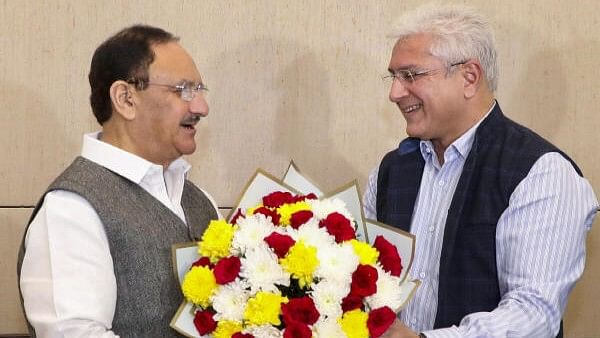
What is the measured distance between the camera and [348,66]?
11.3ft

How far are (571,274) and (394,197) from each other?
0.60 m

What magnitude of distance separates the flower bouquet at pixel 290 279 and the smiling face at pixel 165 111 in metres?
0.38

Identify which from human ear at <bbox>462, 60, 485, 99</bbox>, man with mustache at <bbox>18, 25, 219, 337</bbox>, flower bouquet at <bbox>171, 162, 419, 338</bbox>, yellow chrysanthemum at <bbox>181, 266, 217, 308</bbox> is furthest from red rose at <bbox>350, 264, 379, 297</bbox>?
human ear at <bbox>462, 60, 485, 99</bbox>

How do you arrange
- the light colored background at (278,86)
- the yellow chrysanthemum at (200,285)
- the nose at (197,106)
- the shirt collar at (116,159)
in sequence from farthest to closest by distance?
the light colored background at (278,86), the nose at (197,106), the shirt collar at (116,159), the yellow chrysanthemum at (200,285)

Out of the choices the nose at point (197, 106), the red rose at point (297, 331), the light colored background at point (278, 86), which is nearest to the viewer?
the red rose at point (297, 331)

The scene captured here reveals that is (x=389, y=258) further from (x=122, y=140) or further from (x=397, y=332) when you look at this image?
(x=122, y=140)

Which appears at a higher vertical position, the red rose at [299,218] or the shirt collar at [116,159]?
the shirt collar at [116,159]

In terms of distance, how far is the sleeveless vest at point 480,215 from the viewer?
2.52 metres

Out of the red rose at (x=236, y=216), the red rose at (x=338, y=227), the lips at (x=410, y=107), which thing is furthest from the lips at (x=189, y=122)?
the lips at (x=410, y=107)

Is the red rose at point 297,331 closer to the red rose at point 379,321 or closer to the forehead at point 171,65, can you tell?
the red rose at point 379,321

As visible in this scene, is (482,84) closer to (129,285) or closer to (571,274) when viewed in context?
(571,274)

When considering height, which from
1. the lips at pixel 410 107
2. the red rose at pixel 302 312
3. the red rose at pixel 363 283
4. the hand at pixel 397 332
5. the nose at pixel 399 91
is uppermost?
the nose at pixel 399 91

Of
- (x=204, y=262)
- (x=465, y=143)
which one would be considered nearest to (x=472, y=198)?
(x=465, y=143)

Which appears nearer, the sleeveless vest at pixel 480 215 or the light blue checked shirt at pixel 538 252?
the light blue checked shirt at pixel 538 252
